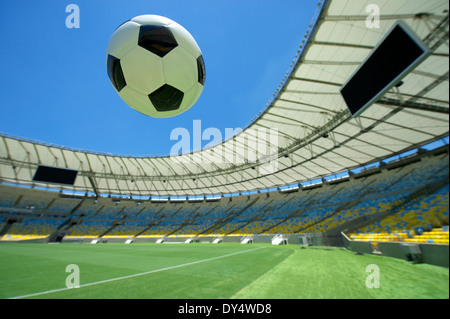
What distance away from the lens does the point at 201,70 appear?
4750mm

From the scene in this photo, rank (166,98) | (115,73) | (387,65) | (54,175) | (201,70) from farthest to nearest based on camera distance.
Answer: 1. (54,175)
2. (387,65)
3. (201,70)
4. (166,98)
5. (115,73)

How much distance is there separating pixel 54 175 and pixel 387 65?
105 ft

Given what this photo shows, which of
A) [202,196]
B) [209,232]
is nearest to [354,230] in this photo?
[209,232]

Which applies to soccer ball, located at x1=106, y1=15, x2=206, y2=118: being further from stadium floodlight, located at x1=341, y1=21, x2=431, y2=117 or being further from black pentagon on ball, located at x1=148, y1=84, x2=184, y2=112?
stadium floodlight, located at x1=341, y1=21, x2=431, y2=117

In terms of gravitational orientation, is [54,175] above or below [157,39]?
above

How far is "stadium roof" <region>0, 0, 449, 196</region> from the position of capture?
6.83 m

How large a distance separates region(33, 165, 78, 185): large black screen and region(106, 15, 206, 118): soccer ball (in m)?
26.9

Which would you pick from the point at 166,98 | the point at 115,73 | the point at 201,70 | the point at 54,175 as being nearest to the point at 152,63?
the point at 166,98

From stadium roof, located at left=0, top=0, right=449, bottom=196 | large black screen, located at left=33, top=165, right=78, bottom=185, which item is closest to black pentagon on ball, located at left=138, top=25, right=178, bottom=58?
stadium roof, located at left=0, top=0, right=449, bottom=196

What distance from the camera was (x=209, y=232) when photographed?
98.5 ft

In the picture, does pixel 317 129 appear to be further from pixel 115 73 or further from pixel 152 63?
pixel 115 73

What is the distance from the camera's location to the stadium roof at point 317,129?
22.4ft

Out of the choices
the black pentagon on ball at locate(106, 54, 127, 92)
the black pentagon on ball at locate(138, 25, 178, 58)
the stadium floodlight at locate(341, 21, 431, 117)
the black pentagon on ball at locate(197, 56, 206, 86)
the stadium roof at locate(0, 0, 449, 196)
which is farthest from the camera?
the stadium roof at locate(0, 0, 449, 196)
